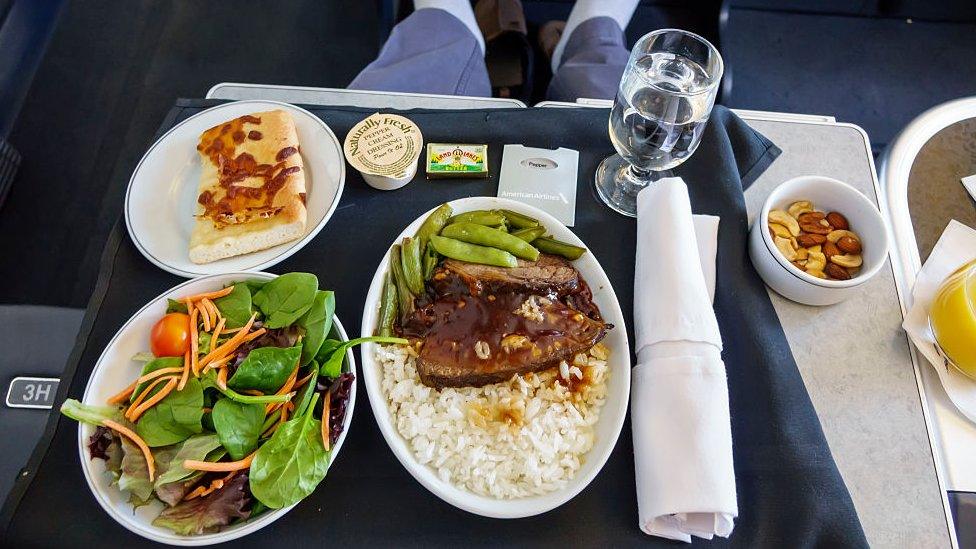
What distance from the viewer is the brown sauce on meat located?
3.82 feet

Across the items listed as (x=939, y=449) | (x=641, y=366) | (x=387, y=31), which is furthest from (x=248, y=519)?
(x=387, y=31)

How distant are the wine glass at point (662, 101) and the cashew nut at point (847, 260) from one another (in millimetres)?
365

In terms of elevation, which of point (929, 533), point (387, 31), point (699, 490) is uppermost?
point (387, 31)

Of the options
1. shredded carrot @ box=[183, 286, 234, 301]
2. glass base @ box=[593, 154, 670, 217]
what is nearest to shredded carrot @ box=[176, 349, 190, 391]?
shredded carrot @ box=[183, 286, 234, 301]

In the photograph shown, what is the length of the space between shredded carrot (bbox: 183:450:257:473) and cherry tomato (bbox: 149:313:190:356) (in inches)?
8.1

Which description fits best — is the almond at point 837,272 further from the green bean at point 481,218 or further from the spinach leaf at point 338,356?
the spinach leaf at point 338,356

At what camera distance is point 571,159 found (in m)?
1.32

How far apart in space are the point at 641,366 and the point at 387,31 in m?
1.52

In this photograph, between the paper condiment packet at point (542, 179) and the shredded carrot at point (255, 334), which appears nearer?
the shredded carrot at point (255, 334)

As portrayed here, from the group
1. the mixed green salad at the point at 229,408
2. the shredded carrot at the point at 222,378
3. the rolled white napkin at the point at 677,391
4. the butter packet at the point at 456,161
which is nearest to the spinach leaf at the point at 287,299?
the mixed green salad at the point at 229,408

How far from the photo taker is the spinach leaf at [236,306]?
996 mm

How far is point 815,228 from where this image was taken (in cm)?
116

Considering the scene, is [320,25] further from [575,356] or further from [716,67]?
[575,356]

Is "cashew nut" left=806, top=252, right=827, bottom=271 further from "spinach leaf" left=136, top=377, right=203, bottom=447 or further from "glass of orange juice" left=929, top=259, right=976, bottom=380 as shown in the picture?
"spinach leaf" left=136, top=377, right=203, bottom=447
